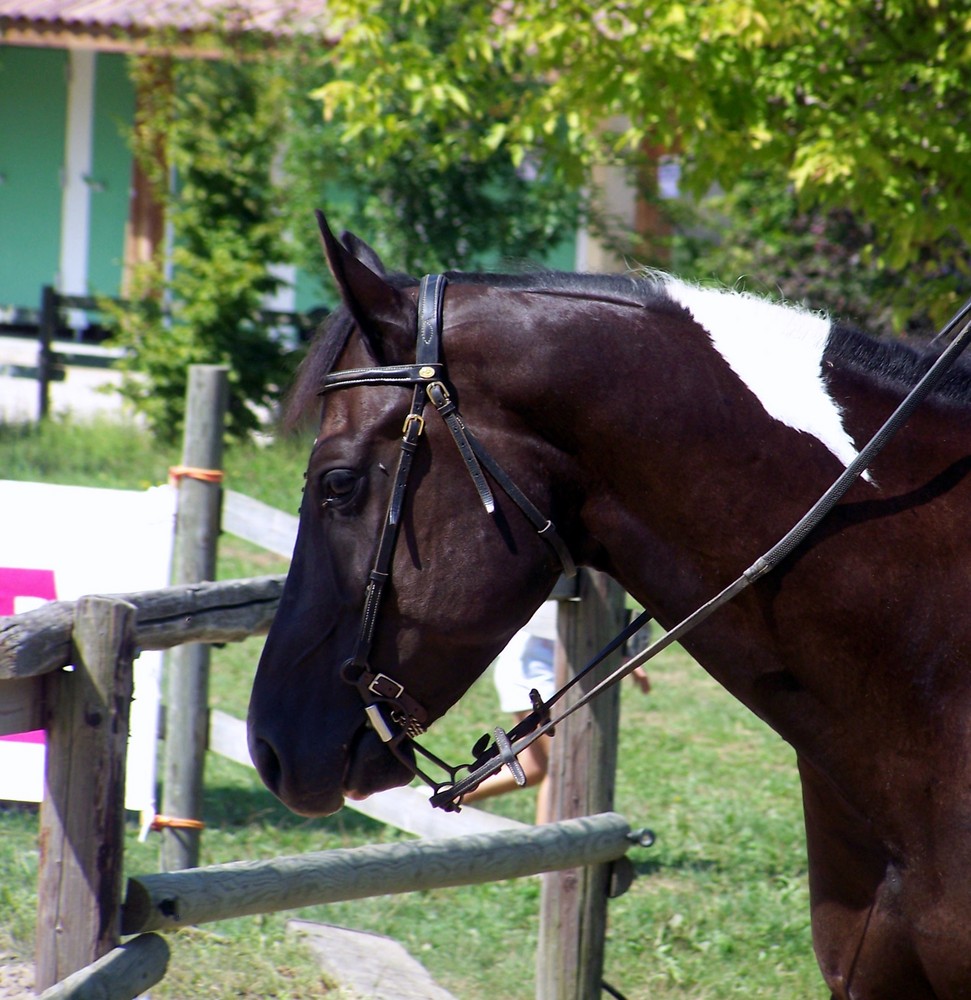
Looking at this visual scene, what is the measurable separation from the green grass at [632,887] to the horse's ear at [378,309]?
417mm

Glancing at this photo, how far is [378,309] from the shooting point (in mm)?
2049

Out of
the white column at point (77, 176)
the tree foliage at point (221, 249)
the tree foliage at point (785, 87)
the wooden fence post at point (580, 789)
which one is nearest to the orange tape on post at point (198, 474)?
the wooden fence post at point (580, 789)

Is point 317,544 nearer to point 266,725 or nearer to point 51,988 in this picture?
point 266,725

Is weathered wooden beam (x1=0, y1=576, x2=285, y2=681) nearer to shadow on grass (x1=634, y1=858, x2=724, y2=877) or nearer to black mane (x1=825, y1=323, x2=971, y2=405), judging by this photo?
black mane (x1=825, y1=323, x2=971, y2=405)

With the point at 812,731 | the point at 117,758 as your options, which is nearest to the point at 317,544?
the point at 117,758

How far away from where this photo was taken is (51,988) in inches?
88.6

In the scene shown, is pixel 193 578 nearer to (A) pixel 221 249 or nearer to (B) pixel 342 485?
(B) pixel 342 485

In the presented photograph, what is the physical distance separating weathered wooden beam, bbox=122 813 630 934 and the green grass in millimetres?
845

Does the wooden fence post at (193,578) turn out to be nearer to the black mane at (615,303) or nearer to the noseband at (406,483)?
the black mane at (615,303)

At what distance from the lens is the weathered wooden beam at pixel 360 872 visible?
8.14ft

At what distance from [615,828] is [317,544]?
5.90ft

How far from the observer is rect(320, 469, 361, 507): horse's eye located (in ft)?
6.69

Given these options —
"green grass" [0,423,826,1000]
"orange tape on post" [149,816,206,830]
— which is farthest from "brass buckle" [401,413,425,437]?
"orange tape on post" [149,816,206,830]

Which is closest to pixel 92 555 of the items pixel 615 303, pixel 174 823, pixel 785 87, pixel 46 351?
pixel 174 823
